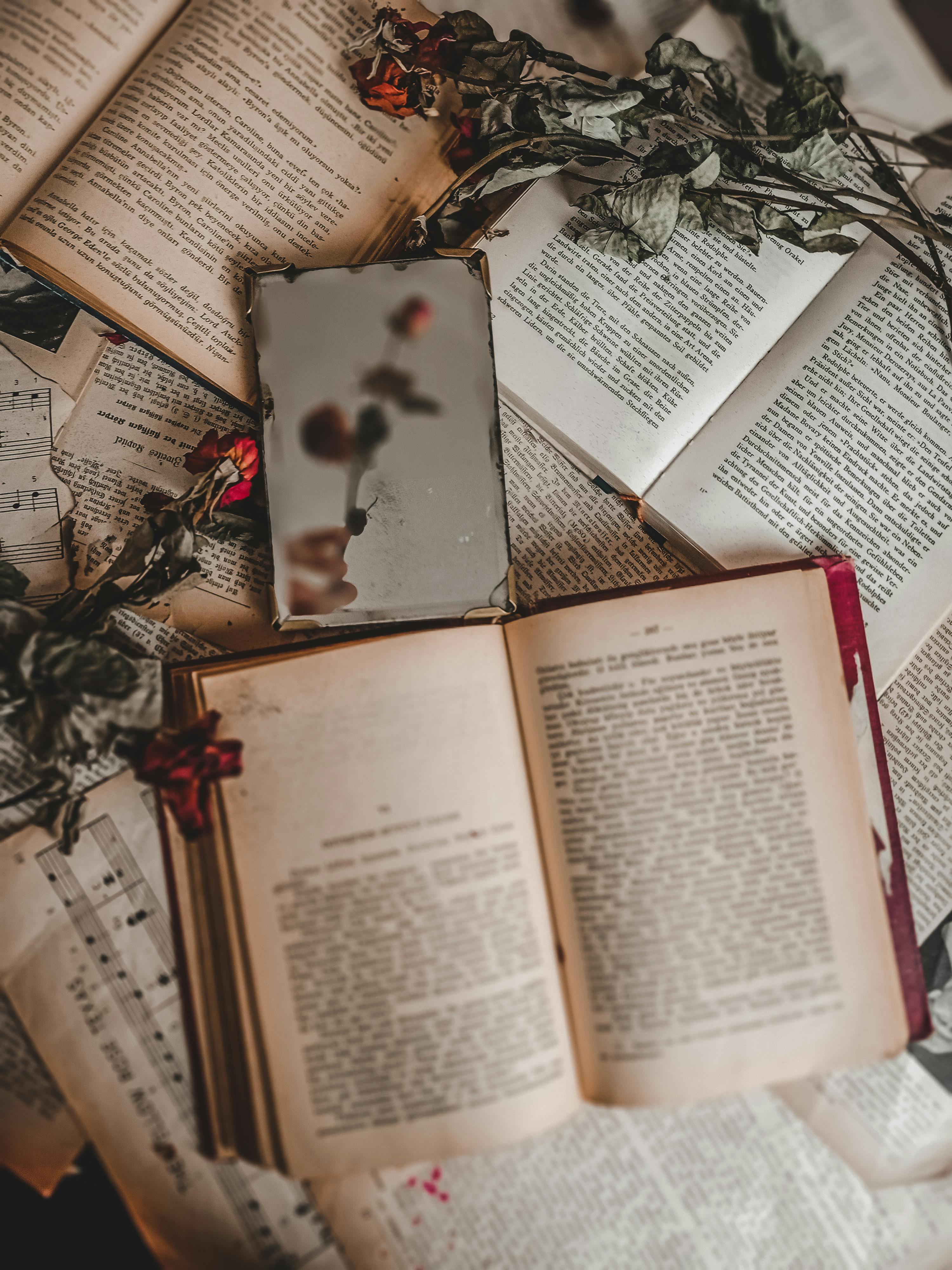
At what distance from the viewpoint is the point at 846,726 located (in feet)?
2.33

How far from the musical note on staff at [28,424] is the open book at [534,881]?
0.30 m

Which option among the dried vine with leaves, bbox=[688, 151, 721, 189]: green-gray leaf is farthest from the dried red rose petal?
bbox=[688, 151, 721, 189]: green-gray leaf

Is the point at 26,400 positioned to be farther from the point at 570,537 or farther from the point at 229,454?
the point at 570,537

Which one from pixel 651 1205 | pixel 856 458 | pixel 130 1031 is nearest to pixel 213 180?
pixel 856 458

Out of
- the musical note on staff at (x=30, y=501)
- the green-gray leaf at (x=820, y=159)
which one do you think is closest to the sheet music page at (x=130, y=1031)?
the musical note on staff at (x=30, y=501)

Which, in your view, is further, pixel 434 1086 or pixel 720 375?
pixel 720 375

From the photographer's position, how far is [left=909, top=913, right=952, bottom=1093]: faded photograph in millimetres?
747

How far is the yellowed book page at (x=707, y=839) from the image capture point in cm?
68

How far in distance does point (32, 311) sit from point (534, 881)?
0.74 m

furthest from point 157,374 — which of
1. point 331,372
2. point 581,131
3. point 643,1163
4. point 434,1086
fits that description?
point 643,1163

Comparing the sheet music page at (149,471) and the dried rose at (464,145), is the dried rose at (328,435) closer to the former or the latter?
the sheet music page at (149,471)

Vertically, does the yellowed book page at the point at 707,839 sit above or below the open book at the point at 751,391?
below

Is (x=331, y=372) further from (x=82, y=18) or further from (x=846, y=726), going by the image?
(x=846, y=726)

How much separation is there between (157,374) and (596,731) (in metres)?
0.55
